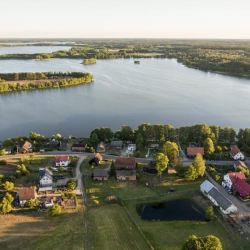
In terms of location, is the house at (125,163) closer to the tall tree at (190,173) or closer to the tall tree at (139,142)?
the tall tree at (139,142)

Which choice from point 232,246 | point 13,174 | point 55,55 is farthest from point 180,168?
point 55,55

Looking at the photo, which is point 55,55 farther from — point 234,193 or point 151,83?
point 234,193

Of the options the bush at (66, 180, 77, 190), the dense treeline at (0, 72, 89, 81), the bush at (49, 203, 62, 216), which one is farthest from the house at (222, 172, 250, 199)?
the dense treeline at (0, 72, 89, 81)

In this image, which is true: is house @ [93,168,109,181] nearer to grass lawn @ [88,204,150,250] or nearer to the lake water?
grass lawn @ [88,204,150,250]

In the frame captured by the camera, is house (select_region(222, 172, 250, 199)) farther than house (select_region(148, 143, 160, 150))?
No

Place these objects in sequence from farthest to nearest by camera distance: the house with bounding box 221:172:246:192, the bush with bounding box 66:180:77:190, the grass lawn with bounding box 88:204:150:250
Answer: the house with bounding box 221:172:246:192 < the bush with bounding box 66:180:77:190 < the grass lawn with bounding box 88:204:150:250

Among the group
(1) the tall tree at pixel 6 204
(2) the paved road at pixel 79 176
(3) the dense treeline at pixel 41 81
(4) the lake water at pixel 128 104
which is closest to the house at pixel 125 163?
(2) the paved road at pixel 79 176

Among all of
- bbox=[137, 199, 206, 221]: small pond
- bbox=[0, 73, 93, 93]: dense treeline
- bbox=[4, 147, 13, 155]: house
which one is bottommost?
bbox=[137, 199, 206, 221]: small pond
